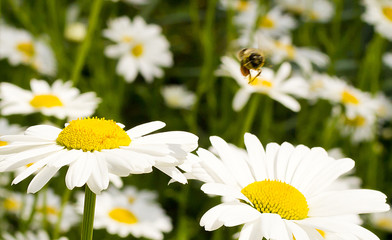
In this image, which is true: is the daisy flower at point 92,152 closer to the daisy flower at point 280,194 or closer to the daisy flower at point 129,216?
the daisy flower at point 280,194

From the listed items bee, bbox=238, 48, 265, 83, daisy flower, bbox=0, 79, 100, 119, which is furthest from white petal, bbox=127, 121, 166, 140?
daisy flower, bbox=0, 79, 100, 119

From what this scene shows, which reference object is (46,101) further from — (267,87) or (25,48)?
(25,48)

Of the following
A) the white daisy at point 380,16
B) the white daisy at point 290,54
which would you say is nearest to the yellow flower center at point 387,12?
the white daisy at point 380,16

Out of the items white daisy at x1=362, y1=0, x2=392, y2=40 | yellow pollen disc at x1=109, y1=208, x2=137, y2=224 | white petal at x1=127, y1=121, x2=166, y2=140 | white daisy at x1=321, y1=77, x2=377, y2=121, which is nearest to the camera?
white petal at x1=127, y1=121, x2=166, y2=140

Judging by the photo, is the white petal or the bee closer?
the white petal

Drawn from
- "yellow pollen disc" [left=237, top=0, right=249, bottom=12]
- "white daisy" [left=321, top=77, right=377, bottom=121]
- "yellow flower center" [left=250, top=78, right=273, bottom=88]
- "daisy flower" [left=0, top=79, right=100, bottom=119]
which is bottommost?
"daisy flower" [left=0, top=79, right=100, bottom=119]

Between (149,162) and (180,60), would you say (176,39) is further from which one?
(149,162)

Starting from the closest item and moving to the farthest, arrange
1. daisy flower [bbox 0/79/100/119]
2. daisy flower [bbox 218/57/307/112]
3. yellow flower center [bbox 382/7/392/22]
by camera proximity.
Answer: daisy flower [bbox 0/79/100/119] → daisy flower [bbox 218/57/307/112] → yellow flower center [bbox 382/7/392/22]

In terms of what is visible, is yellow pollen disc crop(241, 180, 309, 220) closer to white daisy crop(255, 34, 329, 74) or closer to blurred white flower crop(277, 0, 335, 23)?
white daisy crop(255, 34, 329, 74)
